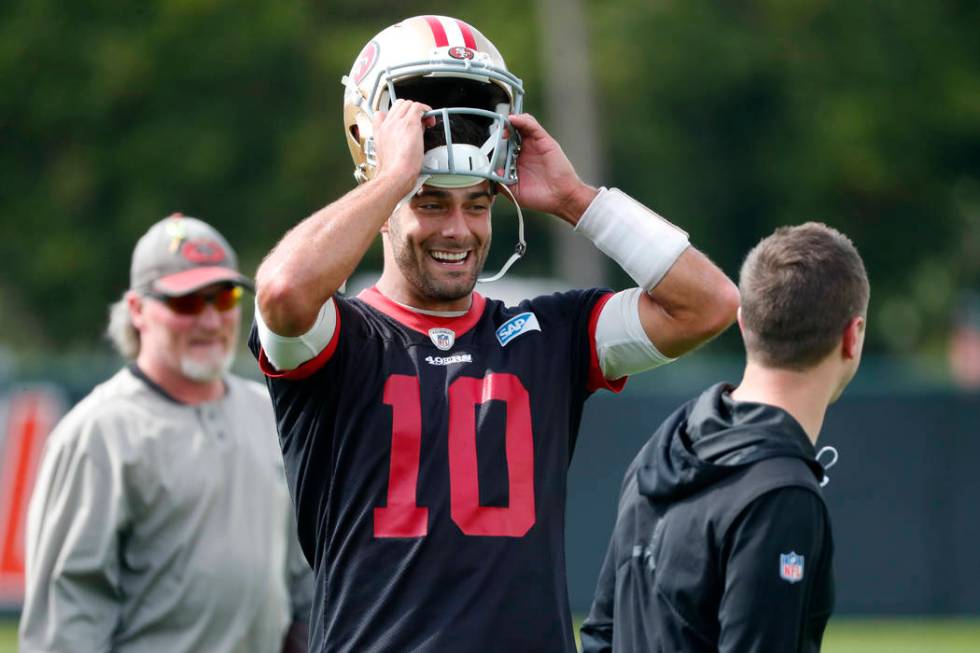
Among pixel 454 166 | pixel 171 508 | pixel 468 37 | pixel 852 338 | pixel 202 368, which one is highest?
pixel 468 37

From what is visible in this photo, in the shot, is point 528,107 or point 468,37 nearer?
point 468,37

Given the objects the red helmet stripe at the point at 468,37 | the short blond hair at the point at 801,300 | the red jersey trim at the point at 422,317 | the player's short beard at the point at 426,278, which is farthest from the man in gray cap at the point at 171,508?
the short blond hair at the point at 801,300

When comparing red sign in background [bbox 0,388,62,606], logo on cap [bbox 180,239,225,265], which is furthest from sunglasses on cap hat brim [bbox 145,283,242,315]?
red sign in background [bbox 0,388,62,606]

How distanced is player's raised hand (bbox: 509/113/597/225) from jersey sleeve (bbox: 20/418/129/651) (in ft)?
5.95

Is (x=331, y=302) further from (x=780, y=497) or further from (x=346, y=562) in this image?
(x=780, y=497)

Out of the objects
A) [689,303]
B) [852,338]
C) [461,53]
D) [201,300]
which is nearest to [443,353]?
[689,303]

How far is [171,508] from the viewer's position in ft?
17.2

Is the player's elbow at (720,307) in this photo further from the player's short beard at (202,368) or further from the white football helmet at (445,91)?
the player's short beard at (202,368)

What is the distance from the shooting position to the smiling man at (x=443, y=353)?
370 centimetres

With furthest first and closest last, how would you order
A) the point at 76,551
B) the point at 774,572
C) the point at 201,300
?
the point at 201,300, the point at 76,551, the point at 774,572

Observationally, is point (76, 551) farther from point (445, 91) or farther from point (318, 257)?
point (445, 91)

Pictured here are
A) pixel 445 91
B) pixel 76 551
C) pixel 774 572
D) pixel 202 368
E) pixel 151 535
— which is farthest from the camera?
pixel 202 368

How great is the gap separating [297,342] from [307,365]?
0.28 ft

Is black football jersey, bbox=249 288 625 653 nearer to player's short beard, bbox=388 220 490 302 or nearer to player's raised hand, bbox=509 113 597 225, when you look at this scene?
player's short beard, bbox=388 220 490 302
